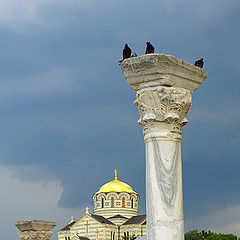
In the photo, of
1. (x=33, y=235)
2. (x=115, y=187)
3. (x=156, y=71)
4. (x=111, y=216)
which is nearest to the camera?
(x=156, y=71)

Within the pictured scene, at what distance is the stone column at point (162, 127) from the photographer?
21.7 ft

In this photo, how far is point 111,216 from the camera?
256 feet

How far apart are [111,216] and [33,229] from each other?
6434 centimetres

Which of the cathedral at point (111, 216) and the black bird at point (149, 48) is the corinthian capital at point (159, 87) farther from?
the cathedral at point (111, 216)

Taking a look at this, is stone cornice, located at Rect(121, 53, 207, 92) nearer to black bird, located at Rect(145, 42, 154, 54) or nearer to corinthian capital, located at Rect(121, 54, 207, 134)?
corinthian capital, located at Rect(121, 54, 207, 134)

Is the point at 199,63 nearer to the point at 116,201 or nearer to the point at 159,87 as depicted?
the point at 159,87

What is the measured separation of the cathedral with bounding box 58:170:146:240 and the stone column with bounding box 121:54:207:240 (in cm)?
6871

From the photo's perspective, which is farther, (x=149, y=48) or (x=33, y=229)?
(x=33, y=229)

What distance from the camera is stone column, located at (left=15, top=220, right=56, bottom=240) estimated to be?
14.8 m

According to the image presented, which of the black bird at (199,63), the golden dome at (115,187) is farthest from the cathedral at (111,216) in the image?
the black bird at (199,63)

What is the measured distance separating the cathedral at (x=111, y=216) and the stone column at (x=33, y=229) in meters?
60.3

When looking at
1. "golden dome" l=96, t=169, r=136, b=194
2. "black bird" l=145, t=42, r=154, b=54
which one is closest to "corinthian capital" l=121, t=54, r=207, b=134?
"black bird" l=145, t=42, r=154, b=54

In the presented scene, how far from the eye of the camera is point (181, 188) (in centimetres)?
684

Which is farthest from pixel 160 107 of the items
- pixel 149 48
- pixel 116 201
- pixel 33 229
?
pixel 116 201
